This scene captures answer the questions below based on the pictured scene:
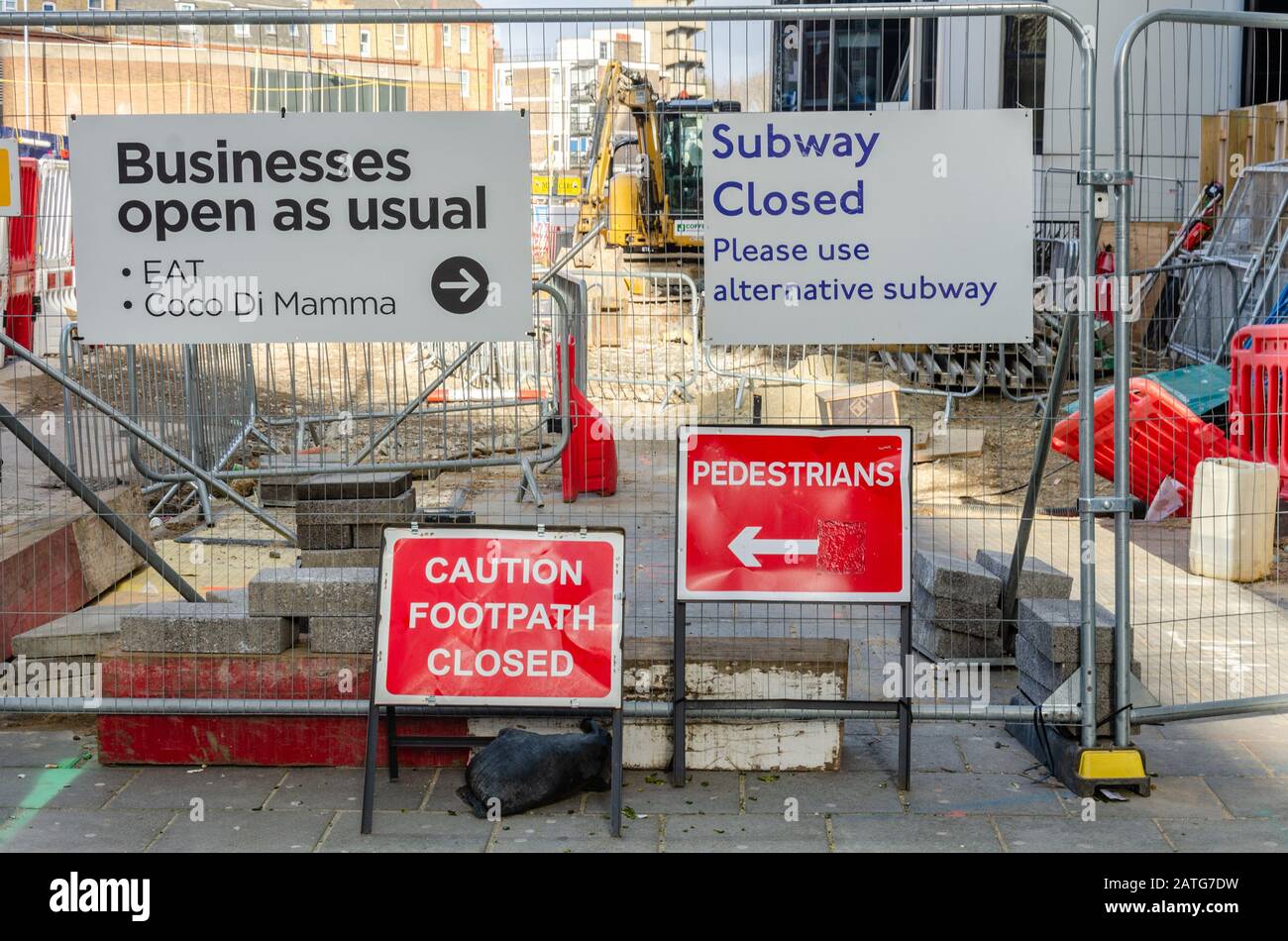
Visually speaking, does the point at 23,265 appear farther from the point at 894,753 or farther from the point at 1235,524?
the point at 1235,524

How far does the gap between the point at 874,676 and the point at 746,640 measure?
1337 mm

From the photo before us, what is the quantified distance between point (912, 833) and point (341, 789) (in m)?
2.21

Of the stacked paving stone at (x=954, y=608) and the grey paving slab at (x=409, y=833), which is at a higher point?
the stacked paving stone at (x=954, y=608)

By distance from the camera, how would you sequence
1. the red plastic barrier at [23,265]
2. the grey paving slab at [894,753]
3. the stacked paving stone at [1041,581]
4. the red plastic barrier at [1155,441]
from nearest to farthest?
the grey paving slab at [894,753], the red plastic barrier at [23,265], the stacked paving stone at [1041,581], the red plastic barrier at [1155,441]

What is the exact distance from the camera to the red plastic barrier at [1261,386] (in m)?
9.77

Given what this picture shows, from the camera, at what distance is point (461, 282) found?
5508 mm

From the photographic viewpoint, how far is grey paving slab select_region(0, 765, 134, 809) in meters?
5.39

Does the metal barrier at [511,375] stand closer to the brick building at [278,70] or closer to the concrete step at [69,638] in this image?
the brick building at [278,70]

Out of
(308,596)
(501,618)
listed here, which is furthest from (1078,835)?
(308,596)

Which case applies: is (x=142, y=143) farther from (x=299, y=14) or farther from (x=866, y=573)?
(x=866, y=573)

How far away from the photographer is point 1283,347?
9883 mm

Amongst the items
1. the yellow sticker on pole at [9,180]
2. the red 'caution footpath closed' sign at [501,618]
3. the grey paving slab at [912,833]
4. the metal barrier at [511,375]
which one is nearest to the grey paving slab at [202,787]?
the metal barrier at [511,375]

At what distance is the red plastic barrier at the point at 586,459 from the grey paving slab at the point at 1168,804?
6.14 m
